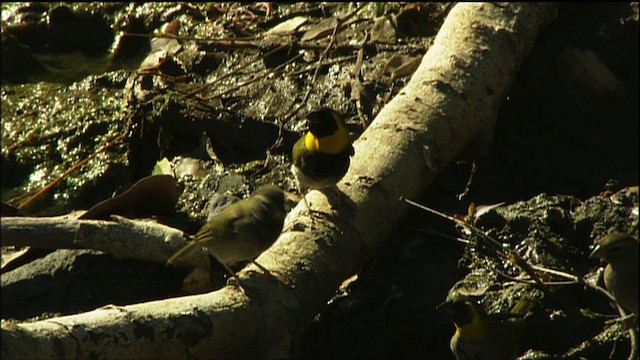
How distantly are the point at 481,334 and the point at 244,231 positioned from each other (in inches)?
55.4

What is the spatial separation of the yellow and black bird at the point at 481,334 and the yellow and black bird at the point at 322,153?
1339 mm

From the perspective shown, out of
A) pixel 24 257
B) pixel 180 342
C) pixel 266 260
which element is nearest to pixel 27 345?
pixel 180 342

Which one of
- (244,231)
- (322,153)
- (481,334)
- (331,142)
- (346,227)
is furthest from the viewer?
(331,142)

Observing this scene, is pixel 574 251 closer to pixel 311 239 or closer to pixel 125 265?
pixel 311 239

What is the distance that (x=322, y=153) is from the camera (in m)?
6.61

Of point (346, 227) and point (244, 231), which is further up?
point (244, 231)

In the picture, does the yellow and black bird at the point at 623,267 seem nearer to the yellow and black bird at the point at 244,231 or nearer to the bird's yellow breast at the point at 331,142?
the yellow and black bird at the point at 244,231

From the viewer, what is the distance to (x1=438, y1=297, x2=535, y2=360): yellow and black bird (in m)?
5.50

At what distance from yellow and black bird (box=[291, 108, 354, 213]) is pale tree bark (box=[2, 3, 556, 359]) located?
0.12m

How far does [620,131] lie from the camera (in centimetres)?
754

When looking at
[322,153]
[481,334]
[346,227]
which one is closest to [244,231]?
[346,227]

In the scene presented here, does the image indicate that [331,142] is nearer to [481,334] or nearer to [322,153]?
[322,153]

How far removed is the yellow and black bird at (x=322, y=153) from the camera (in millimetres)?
6578

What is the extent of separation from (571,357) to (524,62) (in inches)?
128
